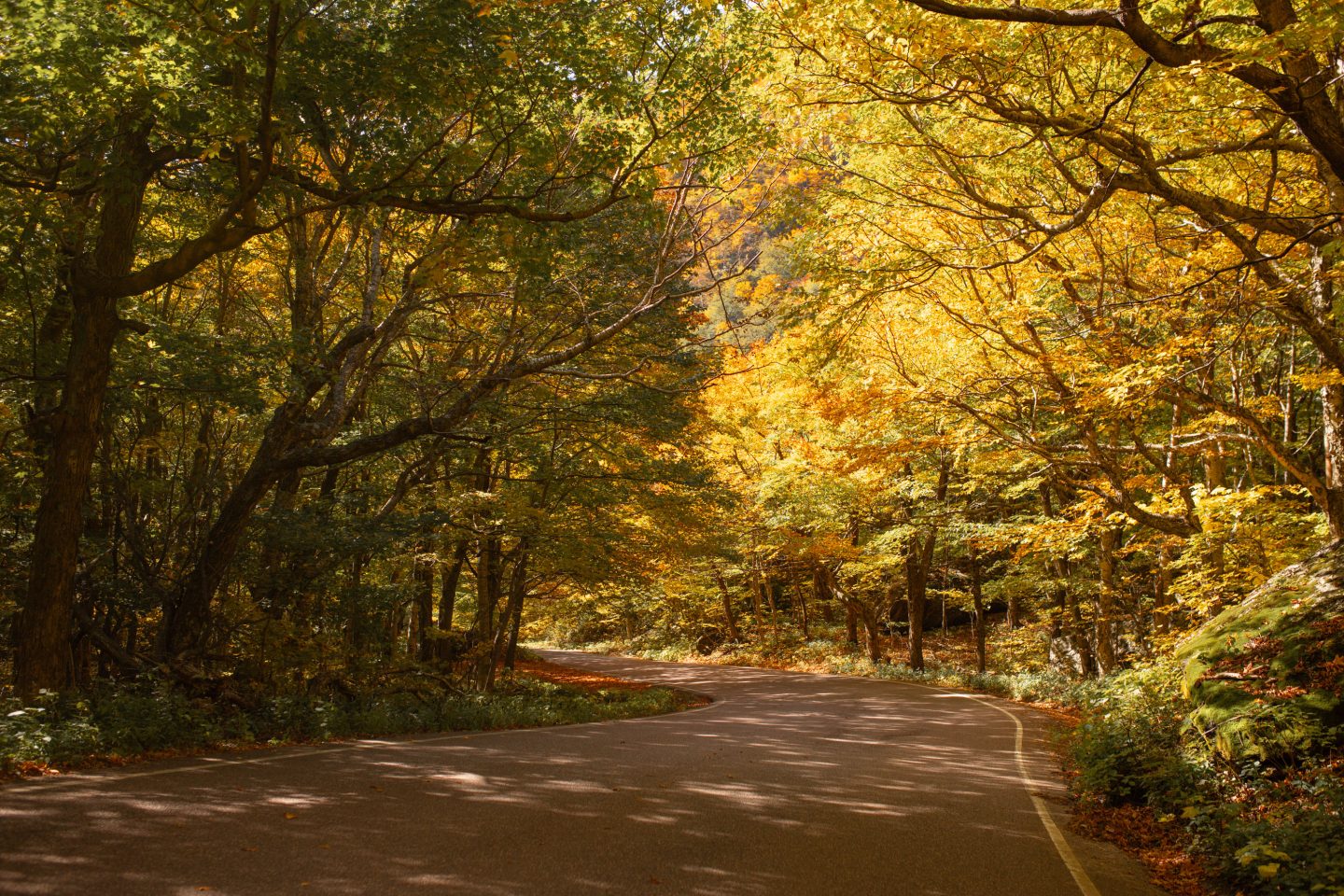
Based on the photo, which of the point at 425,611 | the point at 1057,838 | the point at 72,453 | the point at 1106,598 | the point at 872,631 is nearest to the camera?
the point at 1057,838

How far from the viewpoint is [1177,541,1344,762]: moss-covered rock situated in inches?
268

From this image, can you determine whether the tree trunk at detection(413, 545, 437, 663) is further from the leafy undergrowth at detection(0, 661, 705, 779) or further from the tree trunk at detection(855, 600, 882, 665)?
the tree trunk at detection(855, 600, 882, 665)

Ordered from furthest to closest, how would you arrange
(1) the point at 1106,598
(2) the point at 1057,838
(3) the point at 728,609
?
1. (3) the point at 728,609
2. (1) the point at 1106,598
3. (2) the point at 1057,838

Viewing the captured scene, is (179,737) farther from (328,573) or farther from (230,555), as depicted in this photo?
(328,573)

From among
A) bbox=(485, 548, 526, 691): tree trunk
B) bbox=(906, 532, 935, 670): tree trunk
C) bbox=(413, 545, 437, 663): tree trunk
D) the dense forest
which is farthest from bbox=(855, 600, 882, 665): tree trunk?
bbox=(413, 545, 437, 663): tree trunk

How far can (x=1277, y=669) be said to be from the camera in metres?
7.67

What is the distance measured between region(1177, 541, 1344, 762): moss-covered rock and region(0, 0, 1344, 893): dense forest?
0.05 m

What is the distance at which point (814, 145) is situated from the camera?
11.3 meters

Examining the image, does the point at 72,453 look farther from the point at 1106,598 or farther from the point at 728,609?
the point at 728,609

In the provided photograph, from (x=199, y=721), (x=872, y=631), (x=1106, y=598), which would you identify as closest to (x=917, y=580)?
(x=872, y=631)

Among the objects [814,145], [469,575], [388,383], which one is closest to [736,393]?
[469,575]

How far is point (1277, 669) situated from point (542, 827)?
7.05m

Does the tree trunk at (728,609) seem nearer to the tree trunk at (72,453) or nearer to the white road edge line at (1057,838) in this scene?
the white road edge line at (1057,838)

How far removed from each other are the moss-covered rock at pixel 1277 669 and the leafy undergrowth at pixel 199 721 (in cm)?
927
